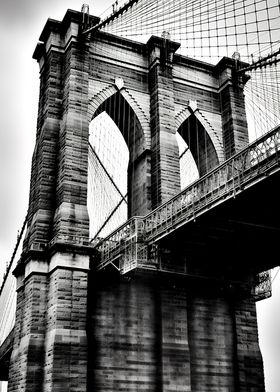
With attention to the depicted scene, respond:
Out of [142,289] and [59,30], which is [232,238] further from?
[59,30]

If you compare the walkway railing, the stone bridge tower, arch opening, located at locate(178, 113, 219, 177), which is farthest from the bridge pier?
arch opening, located at locate(178, 113, 219, 177)

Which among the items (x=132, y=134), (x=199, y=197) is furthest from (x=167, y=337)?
(x=132, y=134)

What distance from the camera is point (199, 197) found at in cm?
Result: 2317

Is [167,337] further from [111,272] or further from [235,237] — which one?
[235,237]

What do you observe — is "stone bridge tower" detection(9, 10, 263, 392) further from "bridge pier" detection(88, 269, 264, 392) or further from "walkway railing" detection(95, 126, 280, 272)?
"walkway railing" detection(95, 126, 280, 272)

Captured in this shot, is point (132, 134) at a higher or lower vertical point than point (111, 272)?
higher

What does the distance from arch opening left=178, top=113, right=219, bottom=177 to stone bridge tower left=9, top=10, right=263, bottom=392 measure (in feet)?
0.42

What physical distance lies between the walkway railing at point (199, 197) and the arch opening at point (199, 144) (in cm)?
872

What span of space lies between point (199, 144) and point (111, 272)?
11.6 metres

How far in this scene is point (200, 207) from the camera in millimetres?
22688

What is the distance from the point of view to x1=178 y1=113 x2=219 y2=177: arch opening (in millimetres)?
35312

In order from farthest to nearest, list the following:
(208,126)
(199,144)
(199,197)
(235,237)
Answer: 1. (199,144)
2. (208,126)
3. (235,237)
4. (199,197)

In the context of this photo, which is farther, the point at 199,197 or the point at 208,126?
the point at 208,126

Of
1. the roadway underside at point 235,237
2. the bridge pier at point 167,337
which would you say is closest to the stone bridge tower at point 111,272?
the bridge pier at point 167,337
